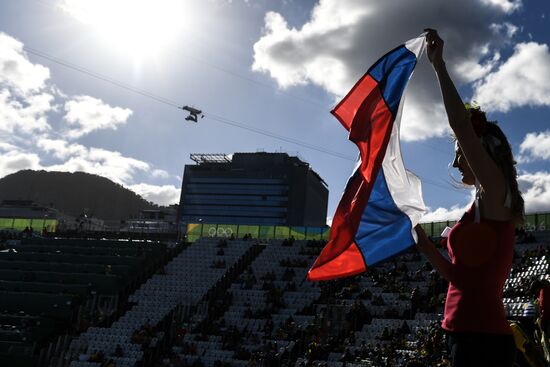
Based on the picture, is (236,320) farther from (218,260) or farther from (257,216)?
(257,216)

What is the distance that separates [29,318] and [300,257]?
1489cm

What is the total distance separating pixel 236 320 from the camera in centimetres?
2653

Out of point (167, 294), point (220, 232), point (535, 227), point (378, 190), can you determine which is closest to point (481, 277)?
point (378, 190)

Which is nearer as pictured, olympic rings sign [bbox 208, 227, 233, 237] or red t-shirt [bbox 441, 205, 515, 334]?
red t-shirt [bbox 441, 205, 515, 334]

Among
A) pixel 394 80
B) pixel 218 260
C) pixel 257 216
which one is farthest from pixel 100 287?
pixel 257 216

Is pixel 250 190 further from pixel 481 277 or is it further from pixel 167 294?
pixel 481 277

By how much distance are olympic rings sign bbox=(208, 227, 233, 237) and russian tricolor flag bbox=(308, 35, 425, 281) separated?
35178mm

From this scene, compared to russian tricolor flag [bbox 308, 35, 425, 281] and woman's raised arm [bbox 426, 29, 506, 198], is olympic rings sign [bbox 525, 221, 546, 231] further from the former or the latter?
woman's raised arm [bbox 426, 29, 506, 198]

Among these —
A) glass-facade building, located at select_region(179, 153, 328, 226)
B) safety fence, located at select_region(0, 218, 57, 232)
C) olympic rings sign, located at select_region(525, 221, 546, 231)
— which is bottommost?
safety fence, located at select_region(0, 218, 57, 232)

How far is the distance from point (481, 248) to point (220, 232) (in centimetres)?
3691

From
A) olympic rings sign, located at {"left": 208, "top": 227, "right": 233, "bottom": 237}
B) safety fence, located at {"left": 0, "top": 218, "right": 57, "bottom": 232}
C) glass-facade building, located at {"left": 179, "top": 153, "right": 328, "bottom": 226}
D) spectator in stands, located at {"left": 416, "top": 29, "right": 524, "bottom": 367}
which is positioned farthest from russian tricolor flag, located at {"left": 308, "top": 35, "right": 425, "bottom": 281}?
glass-facade building, located at {"left": 179, "top": 153, "right": 328, "bottom": 226}

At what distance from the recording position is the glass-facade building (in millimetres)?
133500

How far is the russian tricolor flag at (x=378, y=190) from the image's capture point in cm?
330

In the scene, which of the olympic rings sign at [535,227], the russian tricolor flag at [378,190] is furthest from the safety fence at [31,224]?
the russian tricolor flag at [378,190]
